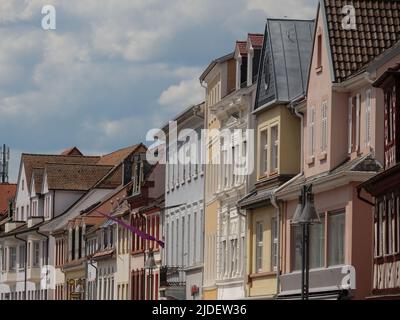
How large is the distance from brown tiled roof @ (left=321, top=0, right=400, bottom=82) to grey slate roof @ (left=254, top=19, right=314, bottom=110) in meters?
5.69

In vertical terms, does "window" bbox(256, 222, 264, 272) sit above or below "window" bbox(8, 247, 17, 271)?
below

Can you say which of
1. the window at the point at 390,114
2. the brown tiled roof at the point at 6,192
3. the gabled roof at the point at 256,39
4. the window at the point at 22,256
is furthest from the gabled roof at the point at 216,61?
the brown tiled roof at the point at 6,192

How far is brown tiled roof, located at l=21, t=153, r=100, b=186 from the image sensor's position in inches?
5098

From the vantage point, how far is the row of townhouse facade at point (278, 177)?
1759 inches

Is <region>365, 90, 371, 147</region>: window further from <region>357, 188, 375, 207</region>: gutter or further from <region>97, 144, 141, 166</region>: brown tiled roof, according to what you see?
<region>97, 144, 141, 166</region>: brown tiled roof

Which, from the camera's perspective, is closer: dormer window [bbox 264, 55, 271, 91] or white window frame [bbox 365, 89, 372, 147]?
white window frame [bbox 365, 89, 372, 147]

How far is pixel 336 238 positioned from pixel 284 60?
→ 484 inches

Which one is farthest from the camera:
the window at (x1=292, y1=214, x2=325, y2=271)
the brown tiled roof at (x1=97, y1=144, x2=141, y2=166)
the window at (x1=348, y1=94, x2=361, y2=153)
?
the brown tiled roof at (x1=97, y1=144, x2=141, y2=166)

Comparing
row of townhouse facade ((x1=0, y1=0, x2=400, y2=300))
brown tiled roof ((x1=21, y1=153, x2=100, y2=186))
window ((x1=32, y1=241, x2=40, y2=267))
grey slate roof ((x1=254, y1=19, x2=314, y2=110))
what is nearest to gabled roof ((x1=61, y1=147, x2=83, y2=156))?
brown tiled roof ((x1=21, y1=153, x2=100, y2=186))

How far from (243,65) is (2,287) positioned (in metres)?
64.8

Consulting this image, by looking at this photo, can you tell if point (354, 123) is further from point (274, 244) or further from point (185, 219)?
point (185, 219)

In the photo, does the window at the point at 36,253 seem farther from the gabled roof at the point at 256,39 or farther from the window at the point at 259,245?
the window at the point at 259,245

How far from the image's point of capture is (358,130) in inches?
1869

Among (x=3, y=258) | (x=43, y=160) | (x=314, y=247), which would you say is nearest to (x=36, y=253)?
(x=3, y=258)
